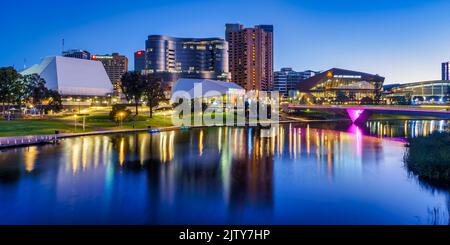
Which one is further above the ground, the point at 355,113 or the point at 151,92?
the point at 151,92

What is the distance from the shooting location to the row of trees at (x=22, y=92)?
195 ft

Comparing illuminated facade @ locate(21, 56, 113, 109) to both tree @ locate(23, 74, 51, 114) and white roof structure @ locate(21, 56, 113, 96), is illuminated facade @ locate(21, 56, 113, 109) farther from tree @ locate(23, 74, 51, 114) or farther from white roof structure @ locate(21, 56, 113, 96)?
tree @ locate(23, 74, 51, 114)

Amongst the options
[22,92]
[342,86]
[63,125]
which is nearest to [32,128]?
[63,125]

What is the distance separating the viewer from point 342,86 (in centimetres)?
14488

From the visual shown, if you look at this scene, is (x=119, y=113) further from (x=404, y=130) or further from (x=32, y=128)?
(x=404, y=130)

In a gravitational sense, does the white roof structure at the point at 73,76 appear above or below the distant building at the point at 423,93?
above

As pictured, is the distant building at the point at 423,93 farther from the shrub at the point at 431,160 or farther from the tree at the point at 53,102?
the tree at the point at 53,102

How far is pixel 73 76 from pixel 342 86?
99011mm

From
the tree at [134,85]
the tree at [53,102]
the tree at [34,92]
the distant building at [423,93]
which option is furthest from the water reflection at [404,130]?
the tree at [34,92]

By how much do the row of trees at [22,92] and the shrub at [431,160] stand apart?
59.4 meters

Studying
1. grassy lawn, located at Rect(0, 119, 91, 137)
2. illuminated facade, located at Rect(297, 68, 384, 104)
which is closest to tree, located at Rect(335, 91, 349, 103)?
illuminated facade, located at Rect(297, 68, 384, 104)

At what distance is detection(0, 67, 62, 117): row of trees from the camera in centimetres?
5955

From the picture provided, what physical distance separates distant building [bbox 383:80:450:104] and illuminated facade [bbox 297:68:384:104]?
43.9ft

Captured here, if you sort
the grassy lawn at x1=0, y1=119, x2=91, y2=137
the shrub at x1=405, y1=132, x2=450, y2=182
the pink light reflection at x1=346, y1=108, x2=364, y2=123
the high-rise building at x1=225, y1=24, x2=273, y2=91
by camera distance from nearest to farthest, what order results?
the shrub at x1=405, y1=132, x2=450, y2=182
the grassy lawn at x1=0, y1=119, x2=91, y2=137
the pink light reflection at x1=346, y1=108, x2=364, y2=123
the high-rise building at x1=225, y1=24, x2=273, y2=91
